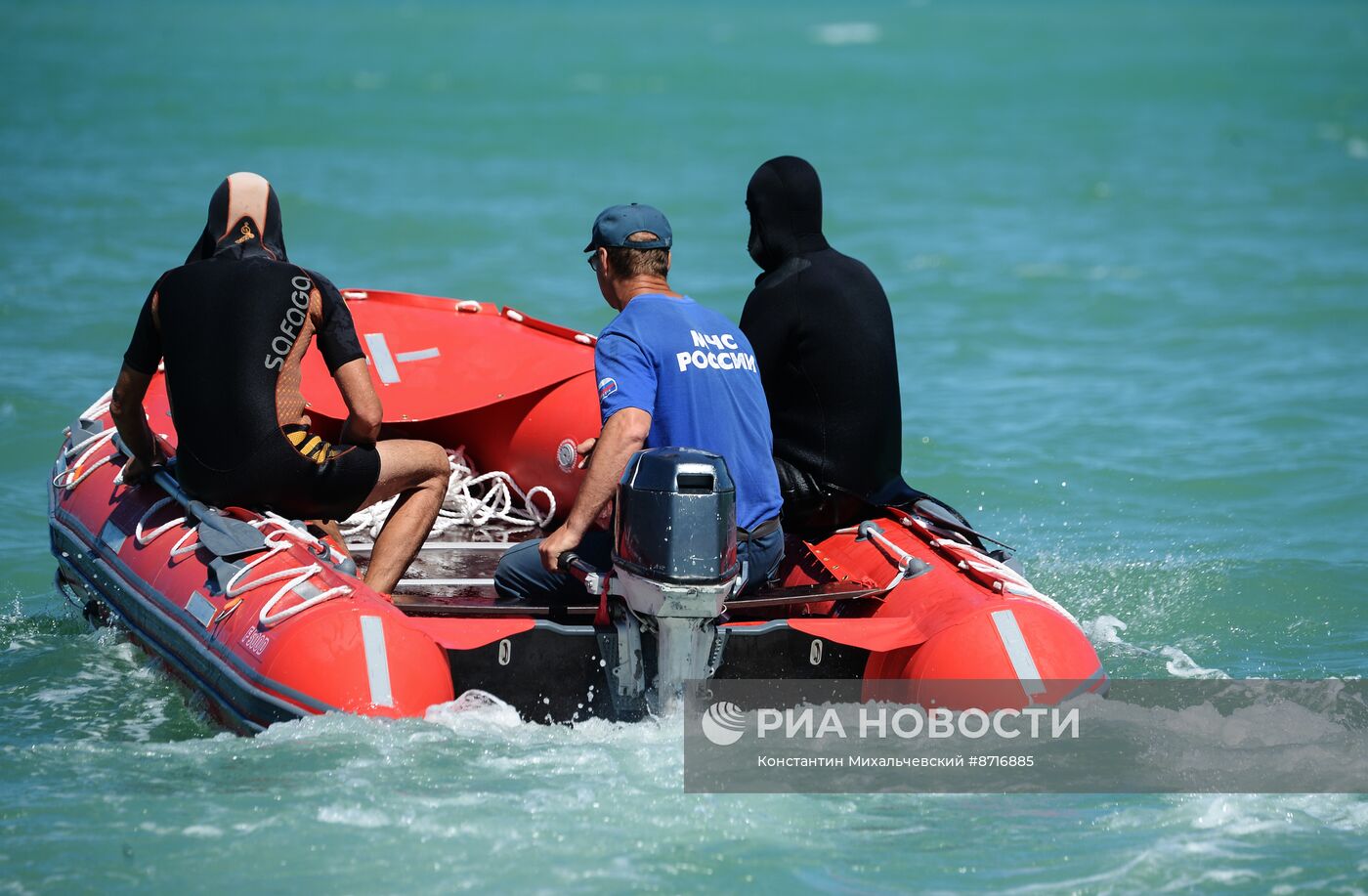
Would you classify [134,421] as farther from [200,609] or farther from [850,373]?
[850,373]

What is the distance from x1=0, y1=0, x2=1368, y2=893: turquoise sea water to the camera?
159 inches

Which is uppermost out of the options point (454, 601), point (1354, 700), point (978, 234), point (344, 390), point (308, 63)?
point (308, 63)

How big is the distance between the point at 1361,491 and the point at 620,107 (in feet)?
83.6

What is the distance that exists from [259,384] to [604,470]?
106 cm

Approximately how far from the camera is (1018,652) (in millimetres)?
4488

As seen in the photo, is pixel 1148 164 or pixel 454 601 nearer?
pixel 454 601

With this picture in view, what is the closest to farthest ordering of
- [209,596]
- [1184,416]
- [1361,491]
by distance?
1. [209,596]
2. [1361,491]
3. [1184,416]

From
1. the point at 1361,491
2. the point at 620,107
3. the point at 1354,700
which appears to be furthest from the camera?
the point at 620,107

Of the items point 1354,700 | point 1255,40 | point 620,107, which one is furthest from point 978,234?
point 1255,40

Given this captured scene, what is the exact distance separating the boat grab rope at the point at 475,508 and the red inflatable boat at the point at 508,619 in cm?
52

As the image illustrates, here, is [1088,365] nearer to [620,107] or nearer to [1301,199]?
[1301,199]

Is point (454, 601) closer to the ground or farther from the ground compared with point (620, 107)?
closer to the ground

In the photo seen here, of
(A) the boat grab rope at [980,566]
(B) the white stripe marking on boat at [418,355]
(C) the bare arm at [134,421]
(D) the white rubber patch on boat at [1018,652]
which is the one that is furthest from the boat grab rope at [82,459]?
(D) the white rubber patch on boat at [1018,652]

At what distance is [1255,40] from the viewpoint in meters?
54.6
